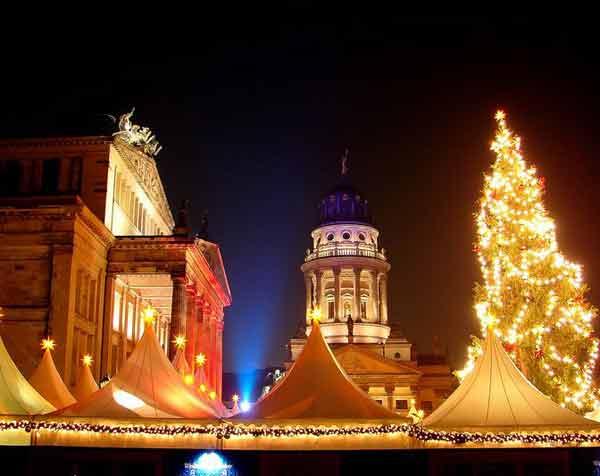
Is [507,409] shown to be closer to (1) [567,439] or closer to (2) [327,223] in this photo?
(1) [567,439]

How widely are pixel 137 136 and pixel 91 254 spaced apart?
1166 cm

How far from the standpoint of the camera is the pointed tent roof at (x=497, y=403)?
1658 centimetres

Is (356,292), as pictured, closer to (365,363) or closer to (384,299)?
(384,299)

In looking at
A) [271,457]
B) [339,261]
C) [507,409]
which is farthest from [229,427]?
[339,261]

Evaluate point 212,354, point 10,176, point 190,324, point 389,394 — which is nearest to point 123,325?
point 190,324

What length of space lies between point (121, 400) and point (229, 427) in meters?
2.79

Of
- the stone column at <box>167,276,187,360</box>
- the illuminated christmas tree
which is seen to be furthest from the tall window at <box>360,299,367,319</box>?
the illuminated christmas tree

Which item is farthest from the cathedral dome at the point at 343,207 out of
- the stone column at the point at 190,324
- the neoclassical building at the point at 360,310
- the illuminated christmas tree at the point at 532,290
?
the illuminated christmas tree at the point at 532,290

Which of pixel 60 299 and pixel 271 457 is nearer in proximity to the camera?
pixel 271 457

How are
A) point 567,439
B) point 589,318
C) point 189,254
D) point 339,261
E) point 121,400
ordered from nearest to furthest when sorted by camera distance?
point 567,439 → point 121,400 → point 589,318 → point 189,254 → point 339,261

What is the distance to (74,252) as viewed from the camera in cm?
3519

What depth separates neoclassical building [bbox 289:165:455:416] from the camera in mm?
84438

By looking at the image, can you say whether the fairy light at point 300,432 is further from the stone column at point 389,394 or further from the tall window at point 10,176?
the stone column at point 389,394

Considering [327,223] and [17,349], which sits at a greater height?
[327,223]
